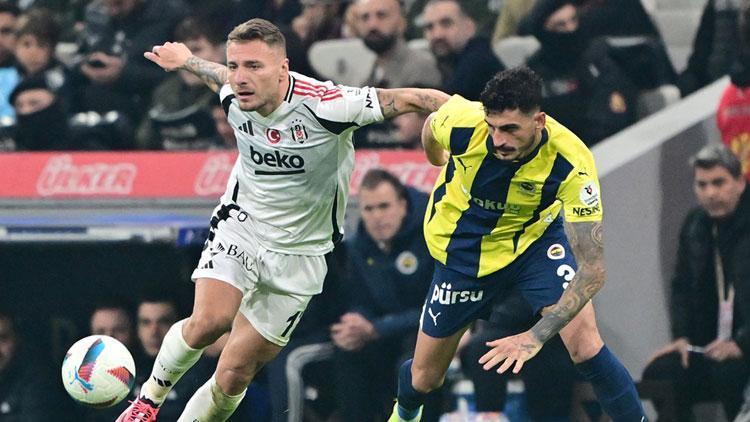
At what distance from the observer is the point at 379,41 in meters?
11.2

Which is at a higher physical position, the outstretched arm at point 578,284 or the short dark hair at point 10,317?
the outstretched arm at point 578,284

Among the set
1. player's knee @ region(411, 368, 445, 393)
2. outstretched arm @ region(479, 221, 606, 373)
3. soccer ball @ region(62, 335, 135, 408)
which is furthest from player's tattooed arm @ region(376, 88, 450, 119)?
soccer ball @ region(62, 335, 135, 408)

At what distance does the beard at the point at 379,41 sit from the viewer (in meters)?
11.2

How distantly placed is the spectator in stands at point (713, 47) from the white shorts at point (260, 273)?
3625 millimetres

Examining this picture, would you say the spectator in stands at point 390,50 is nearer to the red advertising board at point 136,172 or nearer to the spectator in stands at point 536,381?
the red advertising board at point 136,172

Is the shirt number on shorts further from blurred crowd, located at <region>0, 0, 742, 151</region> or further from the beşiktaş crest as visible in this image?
blurred crowd, located at <region>0, 0, 742, 151</region>

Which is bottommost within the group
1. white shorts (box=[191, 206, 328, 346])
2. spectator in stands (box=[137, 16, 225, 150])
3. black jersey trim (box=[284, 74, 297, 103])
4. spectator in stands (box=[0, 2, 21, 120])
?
spectator in stands (box=[0, 2, 21, 120])

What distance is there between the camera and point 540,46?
36.3 feet

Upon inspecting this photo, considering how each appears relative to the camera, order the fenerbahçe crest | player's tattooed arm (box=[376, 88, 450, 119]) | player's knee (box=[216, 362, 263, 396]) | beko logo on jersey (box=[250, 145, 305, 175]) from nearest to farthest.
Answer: player's tattooed arm (box=[376, 88, 450, 119]) → beko logo on jersey (box=[250, 145, 305, 175]) → player's knee (box=[216, 362, 263, 396]) → the fenerbahçe crest

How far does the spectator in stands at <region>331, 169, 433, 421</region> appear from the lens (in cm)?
1028

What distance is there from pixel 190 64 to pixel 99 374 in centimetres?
163

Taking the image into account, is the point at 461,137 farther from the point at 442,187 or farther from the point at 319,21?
the point at 319,21

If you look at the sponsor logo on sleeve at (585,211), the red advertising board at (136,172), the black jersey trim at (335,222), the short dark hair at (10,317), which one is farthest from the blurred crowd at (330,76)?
the sponsor logo on sleeve at (585,211)

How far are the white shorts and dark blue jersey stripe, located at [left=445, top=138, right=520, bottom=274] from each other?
2.44 ft
